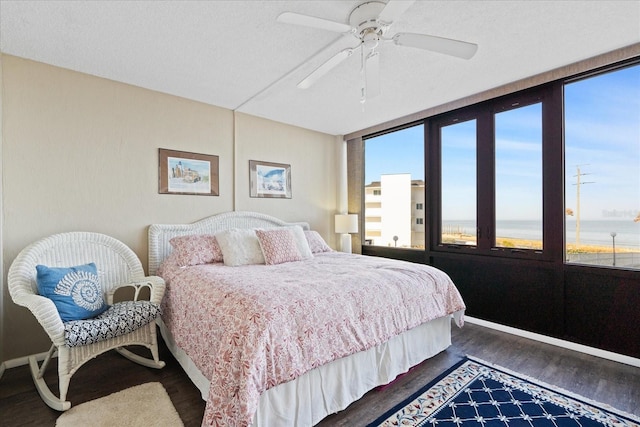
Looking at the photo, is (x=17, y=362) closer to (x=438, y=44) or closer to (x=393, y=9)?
(x=393, y=9)

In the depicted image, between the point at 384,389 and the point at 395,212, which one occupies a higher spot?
the point at 395,212

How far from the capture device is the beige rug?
71.2 inches

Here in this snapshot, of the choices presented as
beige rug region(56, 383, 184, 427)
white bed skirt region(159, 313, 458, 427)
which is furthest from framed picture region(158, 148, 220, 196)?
beige rug region(56, 383, 184, 427)

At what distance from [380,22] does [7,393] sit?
368 centimetres

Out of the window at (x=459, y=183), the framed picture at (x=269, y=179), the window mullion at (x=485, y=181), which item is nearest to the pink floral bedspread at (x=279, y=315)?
the window mullion at (x=485, y=181)

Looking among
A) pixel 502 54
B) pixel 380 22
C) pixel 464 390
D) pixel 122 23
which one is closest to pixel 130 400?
pixel 464 390

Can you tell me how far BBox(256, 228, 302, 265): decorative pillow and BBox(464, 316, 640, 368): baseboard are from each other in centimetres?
227

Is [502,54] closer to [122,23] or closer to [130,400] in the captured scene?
[122,23]

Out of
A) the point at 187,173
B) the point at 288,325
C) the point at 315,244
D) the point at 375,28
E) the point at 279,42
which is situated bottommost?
the point at 288,325

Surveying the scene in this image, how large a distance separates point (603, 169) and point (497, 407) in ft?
7.71

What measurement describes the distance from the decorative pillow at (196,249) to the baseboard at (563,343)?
305cm

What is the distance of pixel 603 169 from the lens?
2.75 m

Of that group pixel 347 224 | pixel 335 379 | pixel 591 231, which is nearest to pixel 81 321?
pixel 335 379

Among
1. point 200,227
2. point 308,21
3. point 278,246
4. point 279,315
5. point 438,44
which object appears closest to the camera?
point 279,315
